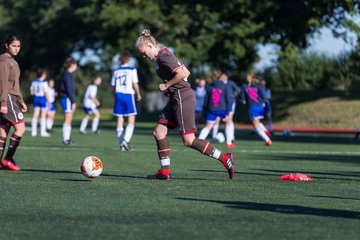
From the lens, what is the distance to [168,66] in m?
12.6

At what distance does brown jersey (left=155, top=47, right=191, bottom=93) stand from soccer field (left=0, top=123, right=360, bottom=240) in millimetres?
1284

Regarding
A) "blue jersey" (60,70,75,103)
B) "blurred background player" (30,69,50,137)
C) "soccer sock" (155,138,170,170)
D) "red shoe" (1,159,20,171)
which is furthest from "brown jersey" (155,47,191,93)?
"blurred background player" (30,69,50,137)

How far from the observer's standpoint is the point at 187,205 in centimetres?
970

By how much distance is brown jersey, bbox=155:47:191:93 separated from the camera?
12.5m

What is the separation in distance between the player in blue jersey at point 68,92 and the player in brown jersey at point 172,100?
11.5 m

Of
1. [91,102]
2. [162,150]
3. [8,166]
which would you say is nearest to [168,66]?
[162,150]

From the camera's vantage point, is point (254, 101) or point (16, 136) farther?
point (254, 101)

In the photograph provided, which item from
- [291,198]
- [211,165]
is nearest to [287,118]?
[211,165]

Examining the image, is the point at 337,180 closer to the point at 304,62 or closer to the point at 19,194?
the point at 19,194

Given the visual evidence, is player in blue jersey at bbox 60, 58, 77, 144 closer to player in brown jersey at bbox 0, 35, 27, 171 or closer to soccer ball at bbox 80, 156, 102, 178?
player in brown jersey at bbox 0, 35, 27, 171

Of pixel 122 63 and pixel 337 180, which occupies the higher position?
pixel 122 63

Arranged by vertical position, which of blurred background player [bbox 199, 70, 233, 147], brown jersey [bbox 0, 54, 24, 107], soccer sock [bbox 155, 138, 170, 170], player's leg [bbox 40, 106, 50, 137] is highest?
brown jersey [bbox 0, 54, 24, 107]

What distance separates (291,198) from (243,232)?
8.88 feet

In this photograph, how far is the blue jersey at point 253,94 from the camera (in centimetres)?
2684
